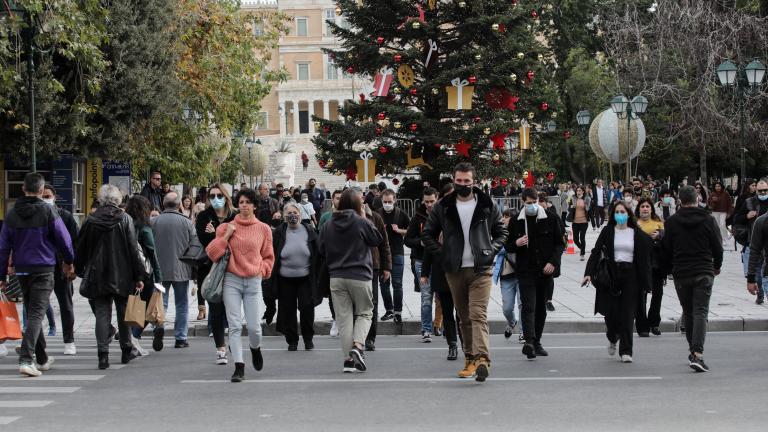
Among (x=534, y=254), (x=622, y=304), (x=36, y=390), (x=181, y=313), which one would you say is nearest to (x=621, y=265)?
(x=622, y=304)

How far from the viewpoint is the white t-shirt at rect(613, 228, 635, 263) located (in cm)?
1158

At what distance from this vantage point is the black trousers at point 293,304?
1276 centimetres

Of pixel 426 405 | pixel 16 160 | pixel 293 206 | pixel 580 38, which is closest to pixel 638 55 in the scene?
pixel 580 38

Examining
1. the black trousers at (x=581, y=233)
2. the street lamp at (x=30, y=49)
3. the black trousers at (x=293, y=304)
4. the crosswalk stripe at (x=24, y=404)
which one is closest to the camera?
the crosswalk stripe at (x=24, y=404)

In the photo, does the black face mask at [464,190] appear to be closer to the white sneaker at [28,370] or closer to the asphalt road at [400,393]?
the asphalt road at [400,393]

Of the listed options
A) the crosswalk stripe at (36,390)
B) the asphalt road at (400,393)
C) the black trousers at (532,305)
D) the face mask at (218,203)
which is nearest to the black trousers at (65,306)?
the asphalt road at (400,393)

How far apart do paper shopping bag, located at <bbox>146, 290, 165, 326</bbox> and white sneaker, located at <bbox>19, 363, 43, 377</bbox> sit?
1.62m

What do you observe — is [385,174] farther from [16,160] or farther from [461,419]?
[461,419]

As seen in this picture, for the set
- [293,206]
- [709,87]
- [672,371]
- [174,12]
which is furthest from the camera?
[709,87]

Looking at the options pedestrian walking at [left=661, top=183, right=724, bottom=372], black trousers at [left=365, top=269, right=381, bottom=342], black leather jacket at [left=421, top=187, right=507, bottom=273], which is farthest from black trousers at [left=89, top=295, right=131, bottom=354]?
pedestrian walking at [left=661, top=183, right=724, bottom=372]

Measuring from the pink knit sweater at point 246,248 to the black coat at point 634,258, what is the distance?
10.9 feet

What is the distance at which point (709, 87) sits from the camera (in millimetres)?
42031

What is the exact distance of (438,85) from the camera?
92.4ft

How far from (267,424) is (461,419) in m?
1.38
